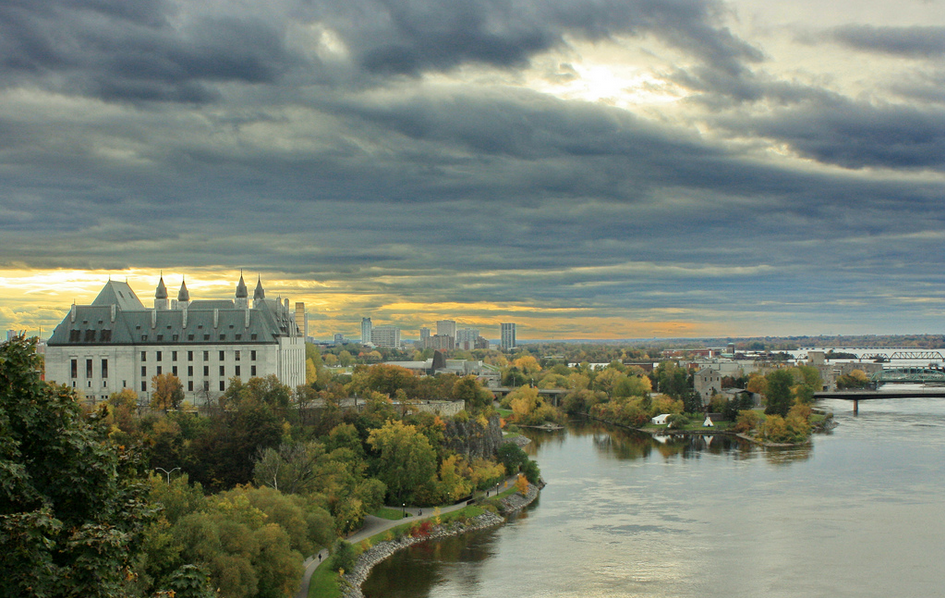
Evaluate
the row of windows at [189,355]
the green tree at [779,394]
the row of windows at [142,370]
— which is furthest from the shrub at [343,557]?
the green tree at [779,394]

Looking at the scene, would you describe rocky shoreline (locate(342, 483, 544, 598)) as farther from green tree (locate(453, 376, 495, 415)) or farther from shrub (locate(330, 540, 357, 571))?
green tree (locate(453, 376, 495, 415))

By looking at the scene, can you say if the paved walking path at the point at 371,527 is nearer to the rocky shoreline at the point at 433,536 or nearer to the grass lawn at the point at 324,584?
the grass lawn at the point at 324,584

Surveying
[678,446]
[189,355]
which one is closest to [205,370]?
[189,355]

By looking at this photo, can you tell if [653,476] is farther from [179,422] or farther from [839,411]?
[839,411]

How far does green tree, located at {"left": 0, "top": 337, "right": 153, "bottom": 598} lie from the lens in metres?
9.66

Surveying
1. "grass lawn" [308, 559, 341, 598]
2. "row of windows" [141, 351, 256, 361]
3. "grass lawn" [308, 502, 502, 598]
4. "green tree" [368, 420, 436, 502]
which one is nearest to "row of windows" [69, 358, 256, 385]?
"row of windows" [141, 351, 256, 361]

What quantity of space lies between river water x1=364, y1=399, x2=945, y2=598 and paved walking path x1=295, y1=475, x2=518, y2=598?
89.8 inches

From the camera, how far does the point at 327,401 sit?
2111 inches

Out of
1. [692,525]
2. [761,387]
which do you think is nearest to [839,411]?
[761,387]

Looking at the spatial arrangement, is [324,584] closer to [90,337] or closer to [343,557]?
[343,557]

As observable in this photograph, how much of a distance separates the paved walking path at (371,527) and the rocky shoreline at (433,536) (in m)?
1.18

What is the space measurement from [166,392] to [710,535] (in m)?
36.4

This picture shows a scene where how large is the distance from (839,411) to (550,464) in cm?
5564

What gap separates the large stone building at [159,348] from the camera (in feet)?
193
